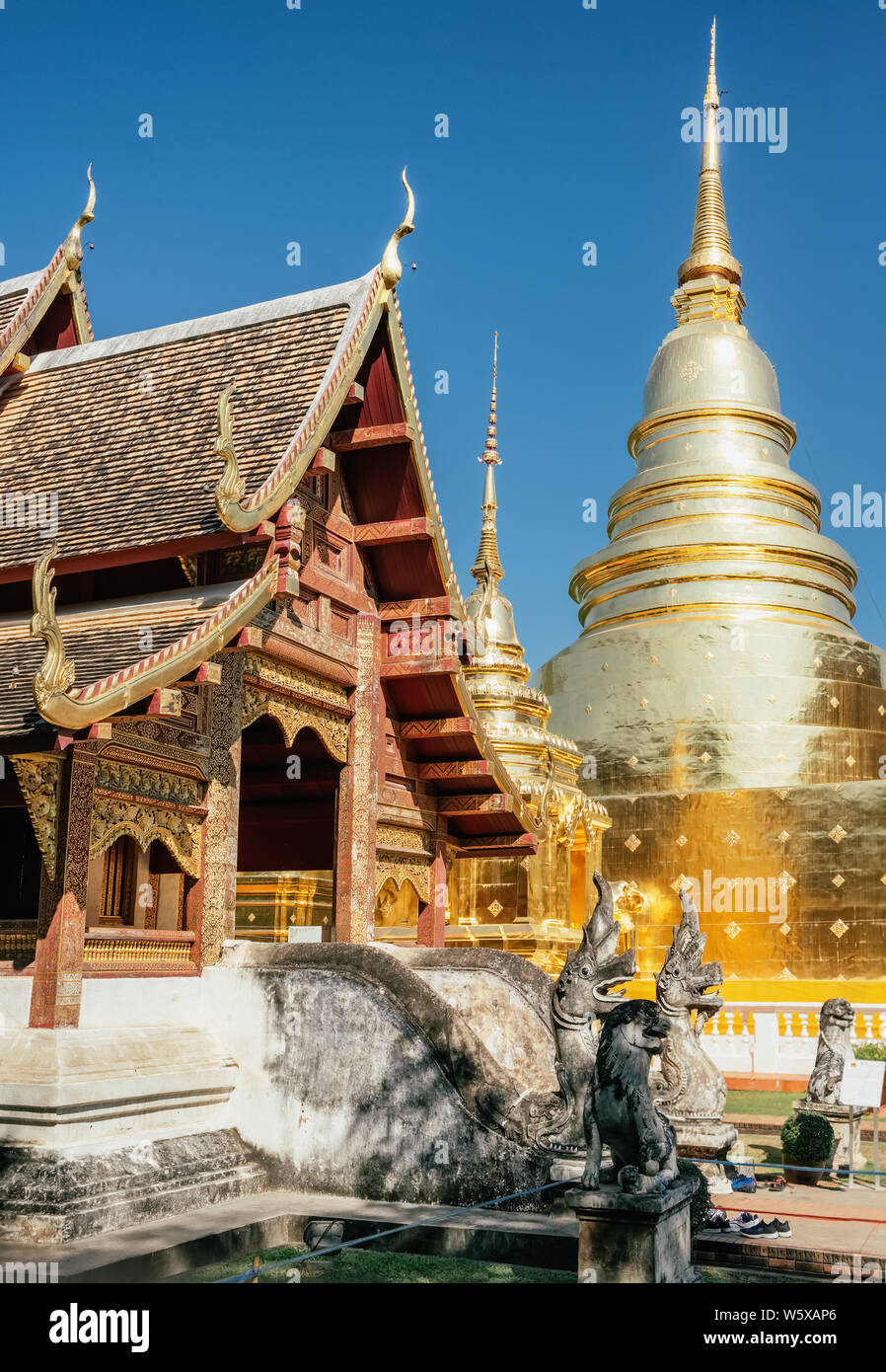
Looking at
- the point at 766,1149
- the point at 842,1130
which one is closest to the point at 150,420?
the point at 842,1130

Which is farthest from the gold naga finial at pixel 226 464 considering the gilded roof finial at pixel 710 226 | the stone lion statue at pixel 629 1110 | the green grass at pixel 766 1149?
the gilded roof finial at pixel 710 226

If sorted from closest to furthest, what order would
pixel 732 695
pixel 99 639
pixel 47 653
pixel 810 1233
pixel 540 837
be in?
pixel 47 653
pixel 810 1233
pixel 99 639
pixel 540 837
pixel 732 695

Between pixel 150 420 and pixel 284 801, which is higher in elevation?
pixel 150 420

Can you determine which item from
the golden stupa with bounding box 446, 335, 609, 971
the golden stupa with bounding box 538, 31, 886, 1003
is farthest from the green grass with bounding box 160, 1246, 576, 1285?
the golden stupa with bounding box 538, 31, 886, 1003

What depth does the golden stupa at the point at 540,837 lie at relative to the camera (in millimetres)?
19734

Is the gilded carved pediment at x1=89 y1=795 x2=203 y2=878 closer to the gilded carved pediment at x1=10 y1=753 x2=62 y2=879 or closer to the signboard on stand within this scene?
the gilded carved pediment at x1=10 y1=753 x2=62 y2=879

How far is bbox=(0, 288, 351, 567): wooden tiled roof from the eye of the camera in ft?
32.6

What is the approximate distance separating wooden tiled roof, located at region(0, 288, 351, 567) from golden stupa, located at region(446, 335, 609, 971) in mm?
8087

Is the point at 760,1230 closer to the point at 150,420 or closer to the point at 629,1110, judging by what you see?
the point at 629,1110

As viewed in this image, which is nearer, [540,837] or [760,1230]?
[760,1230]

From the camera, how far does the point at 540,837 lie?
19953 millimetres

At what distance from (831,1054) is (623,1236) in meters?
7.02

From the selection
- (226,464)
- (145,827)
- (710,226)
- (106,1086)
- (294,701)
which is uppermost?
(710,226)
